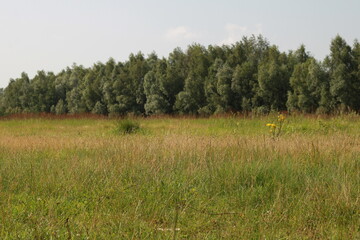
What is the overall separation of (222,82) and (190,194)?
100 feet

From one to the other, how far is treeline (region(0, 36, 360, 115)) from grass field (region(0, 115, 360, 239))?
21.4 metres

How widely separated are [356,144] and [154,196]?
3.90 meters

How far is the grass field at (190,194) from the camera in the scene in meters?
2.88

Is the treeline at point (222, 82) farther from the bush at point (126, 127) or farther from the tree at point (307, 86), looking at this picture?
the bush at point (126, 127)

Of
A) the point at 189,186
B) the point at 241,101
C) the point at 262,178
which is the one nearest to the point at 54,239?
the point at 189,186

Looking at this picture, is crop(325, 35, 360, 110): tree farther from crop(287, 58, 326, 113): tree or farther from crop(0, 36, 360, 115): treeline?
crop(287, 58, 326, 113): tree

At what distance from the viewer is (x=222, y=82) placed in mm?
33812

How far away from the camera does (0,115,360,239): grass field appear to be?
2.88 metres

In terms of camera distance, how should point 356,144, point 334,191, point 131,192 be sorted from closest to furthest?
point 334,191 < point 131,192 < point 356,144

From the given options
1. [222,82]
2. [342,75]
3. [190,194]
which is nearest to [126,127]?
[190,194]

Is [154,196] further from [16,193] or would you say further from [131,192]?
[16,193]

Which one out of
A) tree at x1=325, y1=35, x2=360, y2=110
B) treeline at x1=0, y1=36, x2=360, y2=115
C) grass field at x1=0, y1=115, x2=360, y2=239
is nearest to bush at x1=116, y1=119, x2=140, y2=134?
grass field at x1=0, y1=115, x2=360, y2=239

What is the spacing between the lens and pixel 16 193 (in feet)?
13.2

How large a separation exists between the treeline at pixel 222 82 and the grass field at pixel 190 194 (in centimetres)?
2136
